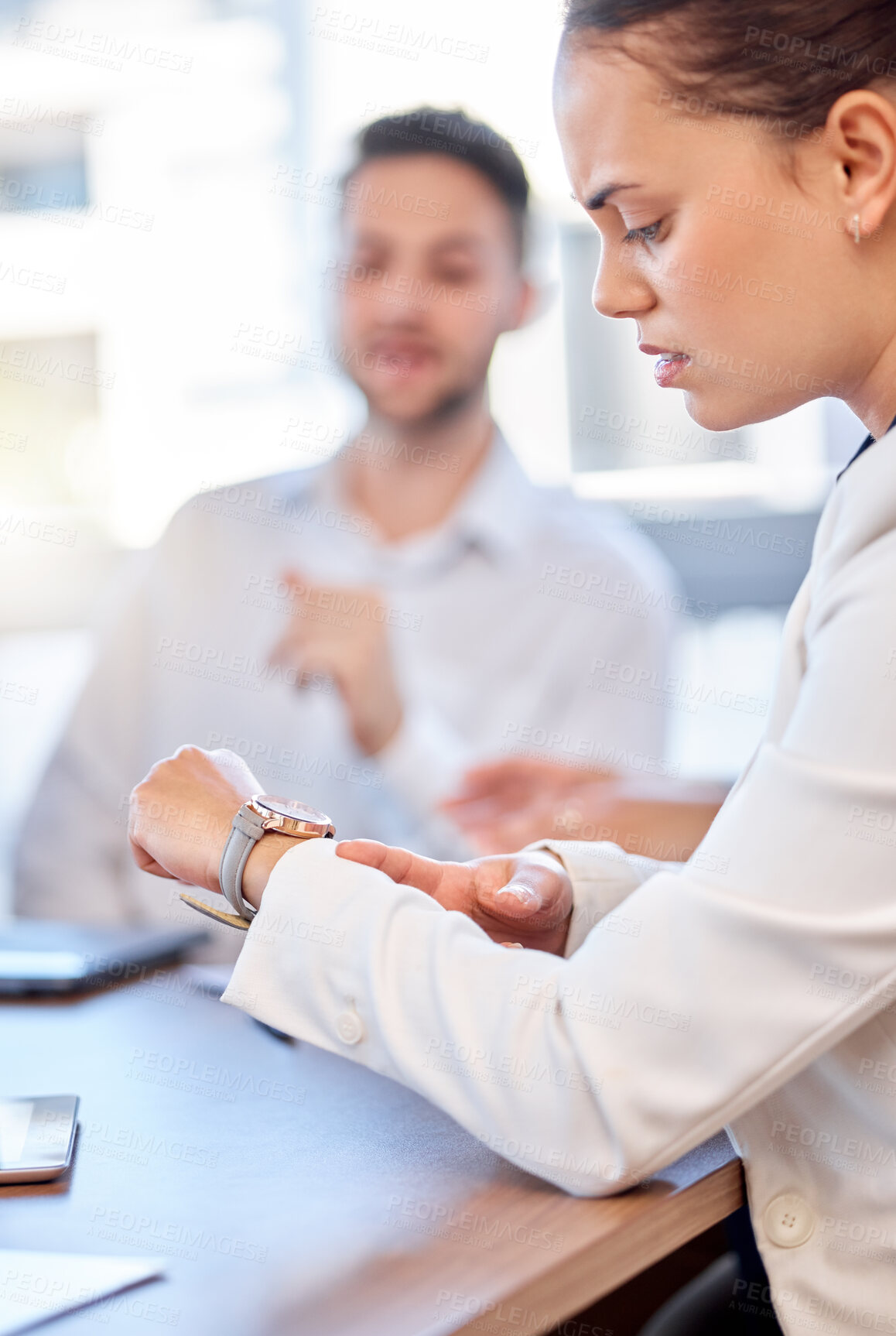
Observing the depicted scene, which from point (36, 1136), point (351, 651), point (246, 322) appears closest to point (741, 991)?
point (36, 1136)

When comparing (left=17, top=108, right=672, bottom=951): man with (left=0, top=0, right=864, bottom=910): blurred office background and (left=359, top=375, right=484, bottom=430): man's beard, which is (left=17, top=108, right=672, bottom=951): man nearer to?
(left=359, top=375, right=484, bottom=430): man's beard

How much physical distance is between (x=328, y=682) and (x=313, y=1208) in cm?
118

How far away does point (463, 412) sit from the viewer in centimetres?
194

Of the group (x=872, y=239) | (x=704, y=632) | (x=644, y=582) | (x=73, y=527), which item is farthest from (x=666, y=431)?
(x=872, y=239)

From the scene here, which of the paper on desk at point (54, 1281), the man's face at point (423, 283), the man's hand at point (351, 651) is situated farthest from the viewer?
the man's face at point (423, 283)

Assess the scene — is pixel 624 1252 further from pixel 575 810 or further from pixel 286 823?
pixel 575 810

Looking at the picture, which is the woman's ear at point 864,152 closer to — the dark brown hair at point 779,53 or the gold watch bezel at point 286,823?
the dark brown hair at point 779,53

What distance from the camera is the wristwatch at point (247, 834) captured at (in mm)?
690

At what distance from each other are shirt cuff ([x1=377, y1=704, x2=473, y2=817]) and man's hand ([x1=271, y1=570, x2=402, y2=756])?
0.02 m

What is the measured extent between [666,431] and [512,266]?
849 mm

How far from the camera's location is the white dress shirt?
5.44 feet

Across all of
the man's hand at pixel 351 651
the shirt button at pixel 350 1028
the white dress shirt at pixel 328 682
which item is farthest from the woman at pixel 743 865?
the white dress shirt at pixel 328 682

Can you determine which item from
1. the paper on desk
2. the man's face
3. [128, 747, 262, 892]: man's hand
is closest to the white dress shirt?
the man's face

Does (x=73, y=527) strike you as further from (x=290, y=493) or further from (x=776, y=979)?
(x=776, y=979)
